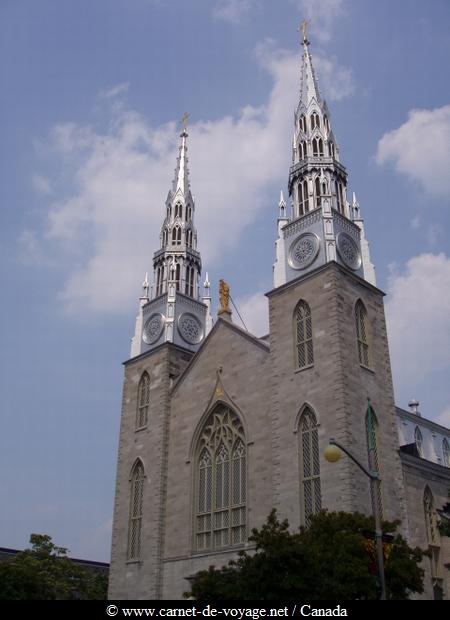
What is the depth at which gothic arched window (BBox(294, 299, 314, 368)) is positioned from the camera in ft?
113

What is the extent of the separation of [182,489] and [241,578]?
1624cm

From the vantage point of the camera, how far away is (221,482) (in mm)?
37188

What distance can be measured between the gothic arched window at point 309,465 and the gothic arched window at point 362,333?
13.2ft

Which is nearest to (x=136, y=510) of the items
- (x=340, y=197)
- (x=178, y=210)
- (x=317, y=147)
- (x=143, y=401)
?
(x=143, y=401)

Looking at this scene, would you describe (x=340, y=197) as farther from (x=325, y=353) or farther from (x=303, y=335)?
(x=325, y=353)

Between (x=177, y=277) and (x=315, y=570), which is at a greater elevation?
(x=177, y=277)

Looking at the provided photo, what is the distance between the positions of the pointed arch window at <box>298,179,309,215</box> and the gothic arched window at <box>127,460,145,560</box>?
17911mm

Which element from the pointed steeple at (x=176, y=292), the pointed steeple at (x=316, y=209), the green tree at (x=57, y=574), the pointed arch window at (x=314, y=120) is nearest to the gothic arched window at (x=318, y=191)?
the pointed steeple at (x=316, y=209)

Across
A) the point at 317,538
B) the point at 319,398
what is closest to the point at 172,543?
the point at 319,398

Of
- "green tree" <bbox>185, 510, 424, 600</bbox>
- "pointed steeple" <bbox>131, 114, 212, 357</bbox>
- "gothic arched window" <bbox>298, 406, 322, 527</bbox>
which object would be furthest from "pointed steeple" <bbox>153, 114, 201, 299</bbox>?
"green tree" <bbox>185, 510, 424, 600</bbox>

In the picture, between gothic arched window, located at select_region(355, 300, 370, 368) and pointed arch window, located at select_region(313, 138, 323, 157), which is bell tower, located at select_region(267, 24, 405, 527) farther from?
pointed arch window, located at select_region(313, 138, 323, 157)

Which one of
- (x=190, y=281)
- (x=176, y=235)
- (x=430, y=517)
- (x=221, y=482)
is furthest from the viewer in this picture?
(x=176, y=235)

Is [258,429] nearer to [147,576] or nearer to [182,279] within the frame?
[147,576]

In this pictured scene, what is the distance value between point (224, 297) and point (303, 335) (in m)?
8.43
